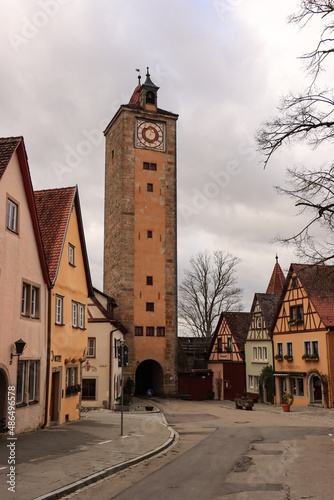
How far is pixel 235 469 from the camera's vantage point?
37.6ft

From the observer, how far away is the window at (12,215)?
16.0m

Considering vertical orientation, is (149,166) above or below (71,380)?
above

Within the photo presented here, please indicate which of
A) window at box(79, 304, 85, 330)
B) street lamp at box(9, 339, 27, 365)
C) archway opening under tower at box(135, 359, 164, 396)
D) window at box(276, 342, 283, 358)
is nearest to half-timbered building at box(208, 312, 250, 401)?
archway opening under tower at box(135, 359, 164, 396)

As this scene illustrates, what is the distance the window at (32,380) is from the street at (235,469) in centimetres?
517

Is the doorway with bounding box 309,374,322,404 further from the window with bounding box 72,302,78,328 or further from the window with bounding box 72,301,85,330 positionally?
the window with bounding box 72,302,78,328

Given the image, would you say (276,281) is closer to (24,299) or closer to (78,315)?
(78,315)

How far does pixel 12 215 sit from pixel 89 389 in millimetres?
19352

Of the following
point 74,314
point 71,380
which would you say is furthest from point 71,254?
→ point 71,380

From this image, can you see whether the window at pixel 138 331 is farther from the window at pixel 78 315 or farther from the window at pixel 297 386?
the window at pixel 78 315

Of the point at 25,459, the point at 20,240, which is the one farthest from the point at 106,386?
the point at 25,459

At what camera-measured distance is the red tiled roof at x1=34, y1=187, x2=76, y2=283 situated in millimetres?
20062

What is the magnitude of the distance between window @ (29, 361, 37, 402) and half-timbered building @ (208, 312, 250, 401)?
2835 centimetres

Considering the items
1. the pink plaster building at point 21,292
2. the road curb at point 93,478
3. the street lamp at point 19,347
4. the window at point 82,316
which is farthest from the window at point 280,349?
the street lamp at point 19,347

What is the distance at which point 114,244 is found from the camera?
46469 millimetres
